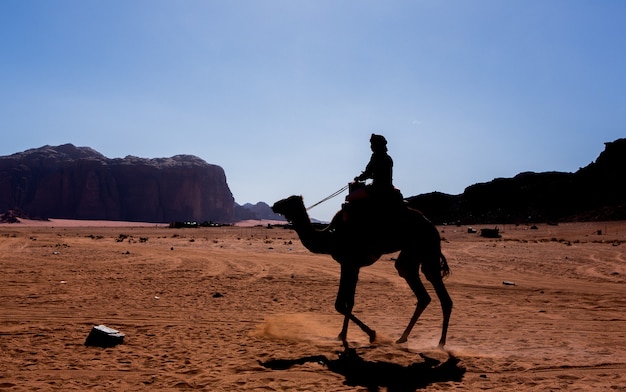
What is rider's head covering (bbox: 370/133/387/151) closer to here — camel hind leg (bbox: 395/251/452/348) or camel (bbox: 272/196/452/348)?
camel (bbox: 272/196/452/348)

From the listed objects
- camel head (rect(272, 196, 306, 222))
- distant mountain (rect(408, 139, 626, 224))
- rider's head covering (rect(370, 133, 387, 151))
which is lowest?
camel head (rect(272, 196, 306, 222))

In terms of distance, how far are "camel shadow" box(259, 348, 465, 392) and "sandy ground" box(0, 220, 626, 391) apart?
0.10ft

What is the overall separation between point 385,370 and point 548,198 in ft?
312

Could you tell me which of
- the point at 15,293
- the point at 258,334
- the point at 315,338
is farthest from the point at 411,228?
the point at 15,293

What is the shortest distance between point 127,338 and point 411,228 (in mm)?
5784

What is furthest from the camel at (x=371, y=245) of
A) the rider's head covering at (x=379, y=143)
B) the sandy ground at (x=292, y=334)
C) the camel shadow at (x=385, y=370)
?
the rider's head covering at (x=379, y=143)

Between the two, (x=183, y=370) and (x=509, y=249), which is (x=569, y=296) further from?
(x=509, y=249)

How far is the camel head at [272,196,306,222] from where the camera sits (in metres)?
9.12

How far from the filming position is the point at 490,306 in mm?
13047

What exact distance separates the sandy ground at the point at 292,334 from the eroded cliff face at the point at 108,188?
164055mm

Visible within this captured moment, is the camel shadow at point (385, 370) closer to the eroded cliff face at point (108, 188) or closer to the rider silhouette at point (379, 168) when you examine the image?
the rider silhouette at point (379, 168)

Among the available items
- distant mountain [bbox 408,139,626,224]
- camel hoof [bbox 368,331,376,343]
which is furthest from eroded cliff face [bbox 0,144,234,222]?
camel hoof [bbox 368,331,376,343]

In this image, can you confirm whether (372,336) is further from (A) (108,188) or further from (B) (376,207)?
(A) (108,188)

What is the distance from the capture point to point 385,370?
7.19 metres
